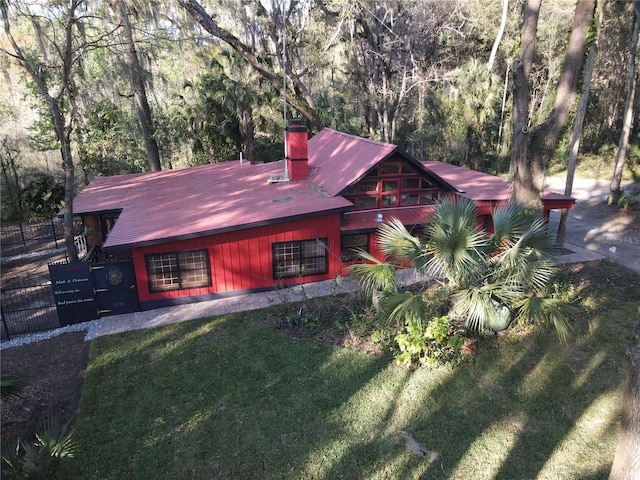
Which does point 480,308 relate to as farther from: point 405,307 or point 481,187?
point 481,187

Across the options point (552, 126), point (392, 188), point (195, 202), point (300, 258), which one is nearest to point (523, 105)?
point (552, 126)

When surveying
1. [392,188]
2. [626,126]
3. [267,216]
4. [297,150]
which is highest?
[626,126]

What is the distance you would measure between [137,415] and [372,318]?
5.30 meters

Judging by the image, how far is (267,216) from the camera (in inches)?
474

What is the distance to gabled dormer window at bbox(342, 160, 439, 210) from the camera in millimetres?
13898

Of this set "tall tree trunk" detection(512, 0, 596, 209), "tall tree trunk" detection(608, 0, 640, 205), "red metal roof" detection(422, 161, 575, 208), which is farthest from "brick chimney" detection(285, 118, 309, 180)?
"tall tree trunk" detection(608, 0, 640, 205)

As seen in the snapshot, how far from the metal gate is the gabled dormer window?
6.84 meters

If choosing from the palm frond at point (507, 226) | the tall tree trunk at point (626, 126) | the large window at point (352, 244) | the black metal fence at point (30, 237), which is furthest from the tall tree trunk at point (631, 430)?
the tall tree trunk at point (626, 126)

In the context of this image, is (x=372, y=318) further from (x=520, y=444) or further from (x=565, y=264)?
(x=565, y=264)

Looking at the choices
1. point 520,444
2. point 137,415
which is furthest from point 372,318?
point 137,415

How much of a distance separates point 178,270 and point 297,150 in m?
6.90

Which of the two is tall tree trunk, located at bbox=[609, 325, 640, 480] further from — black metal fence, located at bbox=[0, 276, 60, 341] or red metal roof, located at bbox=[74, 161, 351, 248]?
black metal fence, located at bbox=[0, 276, 60, 341]

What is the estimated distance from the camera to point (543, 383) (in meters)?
8.27

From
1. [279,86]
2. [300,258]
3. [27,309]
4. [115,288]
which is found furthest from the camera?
[279,86]
